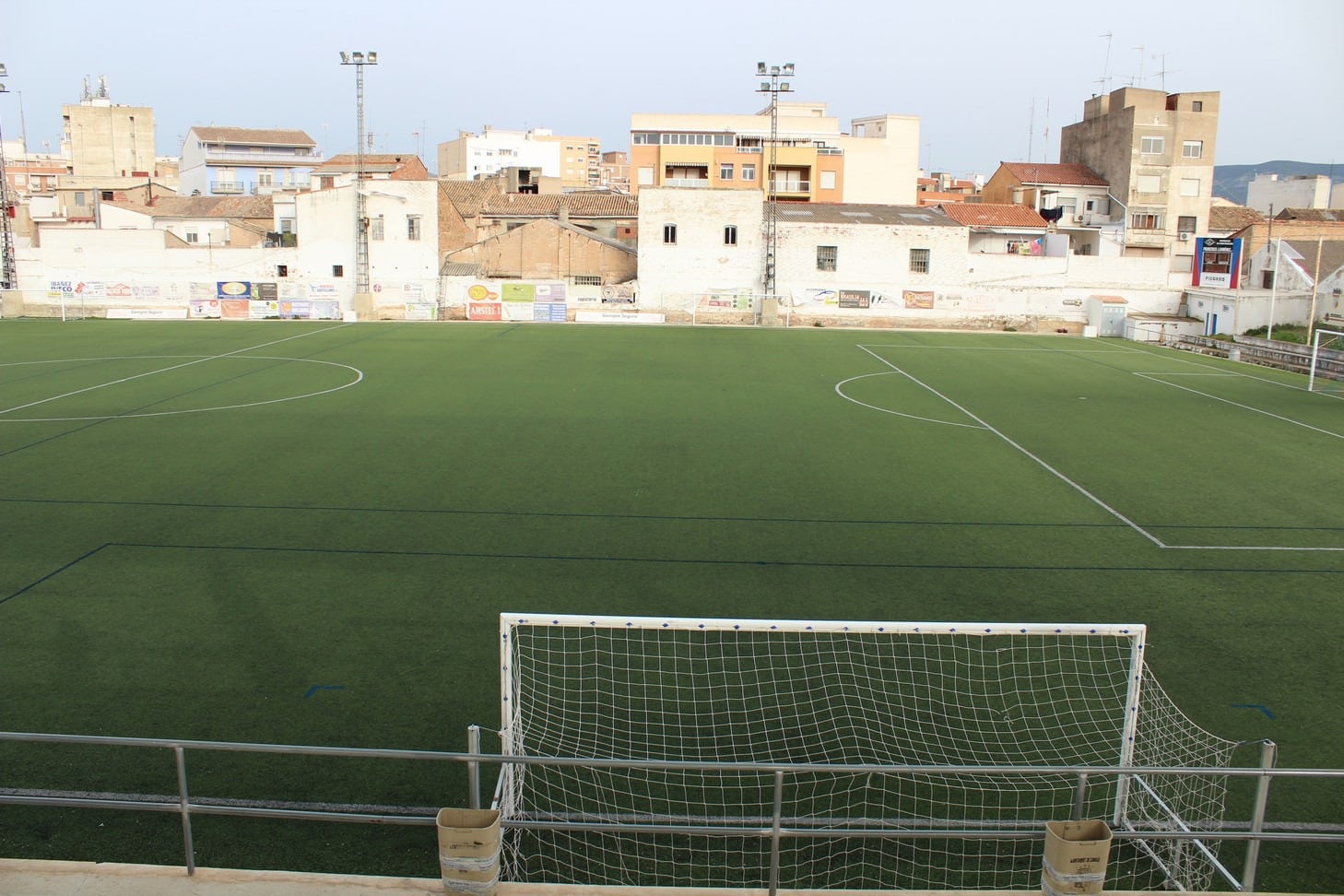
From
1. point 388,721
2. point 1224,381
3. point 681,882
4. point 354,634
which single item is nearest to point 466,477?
point 354,634

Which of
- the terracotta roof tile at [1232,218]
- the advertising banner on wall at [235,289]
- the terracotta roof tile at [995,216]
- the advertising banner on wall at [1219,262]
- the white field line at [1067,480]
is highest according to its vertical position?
the terracotta roof tile at [1232,218]

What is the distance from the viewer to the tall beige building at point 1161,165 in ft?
225

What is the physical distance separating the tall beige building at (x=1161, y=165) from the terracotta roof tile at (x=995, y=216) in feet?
32.3

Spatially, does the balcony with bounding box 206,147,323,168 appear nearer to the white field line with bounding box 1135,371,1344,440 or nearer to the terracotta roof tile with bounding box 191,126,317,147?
the terracotta roof tile with bounding box 191,126,317,147

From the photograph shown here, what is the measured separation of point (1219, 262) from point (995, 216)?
14.5 m

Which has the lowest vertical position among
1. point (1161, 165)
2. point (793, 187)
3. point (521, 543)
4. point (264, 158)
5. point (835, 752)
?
point (835, 752)

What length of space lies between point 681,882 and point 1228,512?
1348cm

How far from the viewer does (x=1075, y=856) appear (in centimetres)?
593

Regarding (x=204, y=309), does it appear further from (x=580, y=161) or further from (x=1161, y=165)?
(x=580, y=161)

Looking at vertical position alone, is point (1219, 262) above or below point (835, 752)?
above

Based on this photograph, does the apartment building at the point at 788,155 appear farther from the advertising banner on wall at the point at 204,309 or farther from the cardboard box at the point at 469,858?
the cardboard box at the point at 469,858

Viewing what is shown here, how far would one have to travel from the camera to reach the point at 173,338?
40.3m

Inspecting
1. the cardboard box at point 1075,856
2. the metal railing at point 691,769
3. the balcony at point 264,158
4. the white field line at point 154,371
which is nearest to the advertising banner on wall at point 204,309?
the white field line at point 154,371

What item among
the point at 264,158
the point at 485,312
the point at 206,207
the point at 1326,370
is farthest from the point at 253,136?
the point at 1326,370
